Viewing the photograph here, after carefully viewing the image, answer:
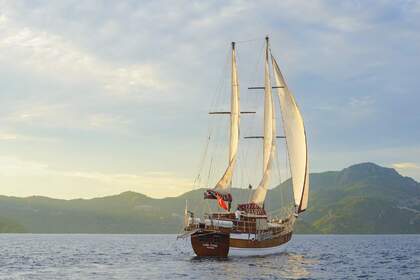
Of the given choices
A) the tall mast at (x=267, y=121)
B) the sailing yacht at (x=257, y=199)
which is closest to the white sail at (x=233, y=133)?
the sailing yacht at (x=257, y=199)

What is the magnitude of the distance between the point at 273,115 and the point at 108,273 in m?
37.2

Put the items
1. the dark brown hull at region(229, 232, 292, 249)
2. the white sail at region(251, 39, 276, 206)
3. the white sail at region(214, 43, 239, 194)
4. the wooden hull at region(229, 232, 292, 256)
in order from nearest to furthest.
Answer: the dark brown hull at region(229, 232, 292, 249) → the wooden hull at region(229, 232, 292, 256) → the white sail at region(214, 43, 239, 194) → the white sail at region(251, 39, 276, 206)

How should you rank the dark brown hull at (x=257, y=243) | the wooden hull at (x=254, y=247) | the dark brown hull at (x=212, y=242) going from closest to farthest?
1. the dark brown hull at (x=212, y=242)
2. the dark brown hull at (x=257, y=243)
3. the wooden hull at (x=254, y=247)

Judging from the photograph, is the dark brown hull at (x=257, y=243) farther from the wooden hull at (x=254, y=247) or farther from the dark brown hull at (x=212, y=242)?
the dark brown hull at (x=212, y=242)

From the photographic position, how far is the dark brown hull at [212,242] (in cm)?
7100

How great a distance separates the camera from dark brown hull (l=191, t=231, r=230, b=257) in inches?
2795

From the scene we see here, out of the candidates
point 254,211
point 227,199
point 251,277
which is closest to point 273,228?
point 254,211

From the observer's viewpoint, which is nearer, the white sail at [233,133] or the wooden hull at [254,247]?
the wooden hull at [254,247]

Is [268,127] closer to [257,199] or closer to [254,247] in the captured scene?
[257,199]

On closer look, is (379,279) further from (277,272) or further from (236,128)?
(236,128)

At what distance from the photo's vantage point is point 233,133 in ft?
265

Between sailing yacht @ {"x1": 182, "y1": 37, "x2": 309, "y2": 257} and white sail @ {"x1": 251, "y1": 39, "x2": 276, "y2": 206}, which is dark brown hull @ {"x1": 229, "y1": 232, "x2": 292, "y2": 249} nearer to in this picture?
sailing yacht @ {"x1": 182, "y1": 37, "x2": 309, "y2": 257}

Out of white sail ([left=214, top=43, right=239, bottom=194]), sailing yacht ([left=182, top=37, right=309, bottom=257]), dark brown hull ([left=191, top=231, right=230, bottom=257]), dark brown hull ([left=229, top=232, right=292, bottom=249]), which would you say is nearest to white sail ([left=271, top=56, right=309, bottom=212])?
sailing yacht ([left=182, top=37, right=309, bottom=257])

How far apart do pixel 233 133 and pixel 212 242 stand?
16.8 metres
